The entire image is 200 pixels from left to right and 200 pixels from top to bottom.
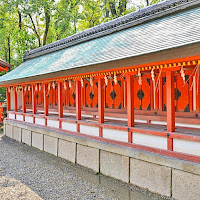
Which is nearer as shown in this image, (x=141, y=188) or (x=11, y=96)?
(x=141, y=188)

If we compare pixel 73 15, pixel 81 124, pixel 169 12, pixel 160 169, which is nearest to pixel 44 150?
pixel 81 124

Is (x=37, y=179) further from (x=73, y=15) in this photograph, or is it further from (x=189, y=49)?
(x=73, y=15)

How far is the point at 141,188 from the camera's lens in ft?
17.9

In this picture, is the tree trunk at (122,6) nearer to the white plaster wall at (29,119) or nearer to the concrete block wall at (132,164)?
the white plaster wall at (29,119)

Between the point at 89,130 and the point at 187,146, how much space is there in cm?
352

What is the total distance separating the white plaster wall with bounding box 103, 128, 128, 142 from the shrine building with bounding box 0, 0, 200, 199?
0.03 m

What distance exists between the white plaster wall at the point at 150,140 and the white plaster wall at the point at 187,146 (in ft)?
1.03

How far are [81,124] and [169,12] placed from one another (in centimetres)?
481

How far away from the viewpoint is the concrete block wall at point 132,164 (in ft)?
15.1

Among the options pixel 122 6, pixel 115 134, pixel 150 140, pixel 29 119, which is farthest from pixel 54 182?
pixel 122 6

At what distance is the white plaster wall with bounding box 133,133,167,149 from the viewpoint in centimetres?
524

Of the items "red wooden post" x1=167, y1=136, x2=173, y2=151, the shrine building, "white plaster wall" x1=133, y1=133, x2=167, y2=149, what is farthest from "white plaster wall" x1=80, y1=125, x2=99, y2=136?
"red wooden post" x1=167, y1=136, x2=173, y2=151

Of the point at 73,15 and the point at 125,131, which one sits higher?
the point at 73,15

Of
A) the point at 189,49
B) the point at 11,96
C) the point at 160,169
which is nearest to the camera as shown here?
the point at 189,49
